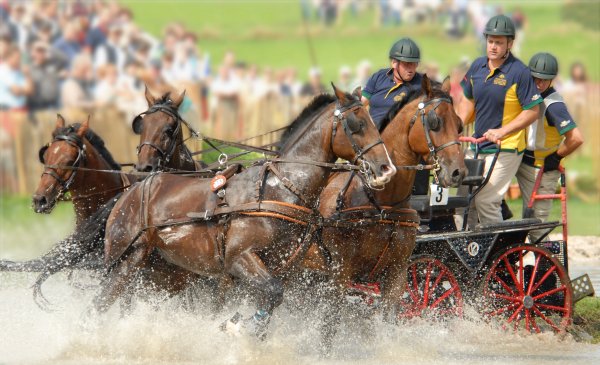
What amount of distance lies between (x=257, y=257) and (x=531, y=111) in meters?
2.67

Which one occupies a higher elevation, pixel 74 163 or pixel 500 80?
pixel 500 80

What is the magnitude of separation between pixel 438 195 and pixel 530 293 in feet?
3.67

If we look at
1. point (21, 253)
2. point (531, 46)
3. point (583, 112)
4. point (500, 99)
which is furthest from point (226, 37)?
point (500, 99)

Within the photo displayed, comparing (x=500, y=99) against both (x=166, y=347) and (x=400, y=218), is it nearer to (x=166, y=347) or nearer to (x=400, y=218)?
(x=400, y=218)

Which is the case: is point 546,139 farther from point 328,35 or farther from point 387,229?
point 328,35

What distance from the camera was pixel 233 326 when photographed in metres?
7.57

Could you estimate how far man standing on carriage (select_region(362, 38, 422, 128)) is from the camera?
8.62 meters

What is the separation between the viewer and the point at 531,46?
803 inches

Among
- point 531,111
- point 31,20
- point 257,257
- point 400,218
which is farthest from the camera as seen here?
point 31,20

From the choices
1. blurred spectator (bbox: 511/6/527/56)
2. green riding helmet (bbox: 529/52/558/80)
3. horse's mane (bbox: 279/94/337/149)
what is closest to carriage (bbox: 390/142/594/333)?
green riding helmet (bbox: 529/52/558/80)

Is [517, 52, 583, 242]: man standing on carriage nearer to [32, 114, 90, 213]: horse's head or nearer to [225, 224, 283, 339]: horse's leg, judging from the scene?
[225, 224, 283, 339]: horse's leg

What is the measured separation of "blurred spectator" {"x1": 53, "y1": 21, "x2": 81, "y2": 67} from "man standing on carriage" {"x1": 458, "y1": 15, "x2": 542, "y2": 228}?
37.2ft

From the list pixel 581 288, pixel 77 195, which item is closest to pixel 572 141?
pixel 581 288

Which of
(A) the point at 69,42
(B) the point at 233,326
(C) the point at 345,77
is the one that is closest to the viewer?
(B) the point at 233,326
